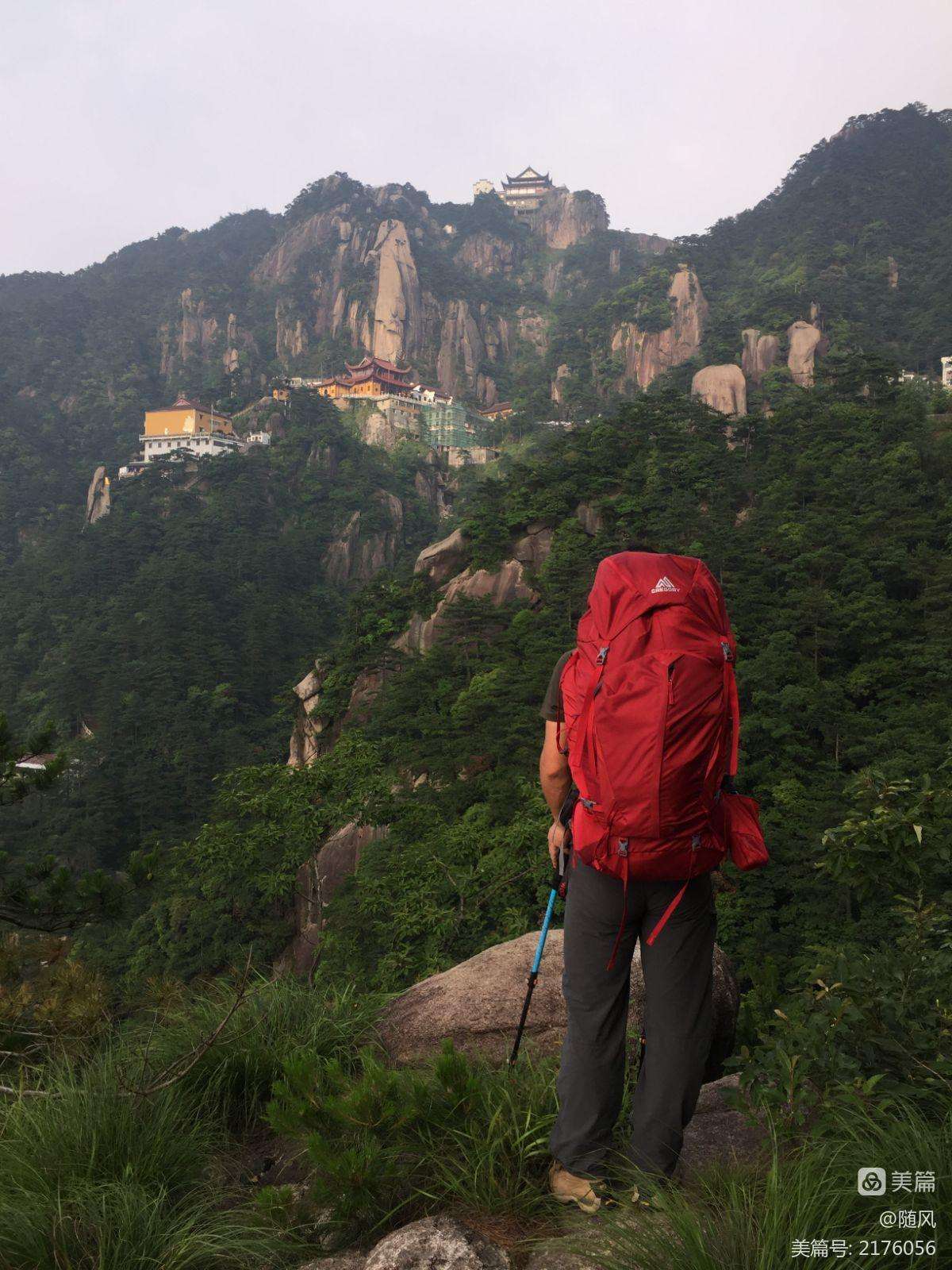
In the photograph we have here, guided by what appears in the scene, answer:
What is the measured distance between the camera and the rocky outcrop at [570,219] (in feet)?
287

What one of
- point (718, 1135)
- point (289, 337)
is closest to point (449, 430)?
point (289, 337)

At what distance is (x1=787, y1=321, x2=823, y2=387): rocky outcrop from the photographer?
109 feet

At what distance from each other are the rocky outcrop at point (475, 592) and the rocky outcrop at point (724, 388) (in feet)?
54.5

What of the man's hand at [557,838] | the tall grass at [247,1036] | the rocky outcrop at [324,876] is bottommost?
the rocky outcrop at [324,876]

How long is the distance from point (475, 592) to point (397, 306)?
172ft

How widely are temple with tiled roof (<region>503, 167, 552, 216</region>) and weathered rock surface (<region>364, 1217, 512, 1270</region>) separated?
108765mm

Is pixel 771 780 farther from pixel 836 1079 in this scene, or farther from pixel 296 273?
pixel 296 273

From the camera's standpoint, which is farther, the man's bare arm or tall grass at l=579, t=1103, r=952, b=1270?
the man's bare arm

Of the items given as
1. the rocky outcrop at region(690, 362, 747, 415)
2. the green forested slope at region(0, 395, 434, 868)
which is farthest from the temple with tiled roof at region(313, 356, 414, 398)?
the rocky outcrop at region(690, 362, 747, 415)

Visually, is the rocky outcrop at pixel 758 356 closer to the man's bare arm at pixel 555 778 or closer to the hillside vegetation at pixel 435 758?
the hillside vegetation at pixel 435 758

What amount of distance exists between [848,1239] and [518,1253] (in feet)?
2.28

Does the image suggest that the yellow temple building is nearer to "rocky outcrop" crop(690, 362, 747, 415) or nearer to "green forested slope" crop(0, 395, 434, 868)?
"green forested slope" crop(0, 395, 434, 868)

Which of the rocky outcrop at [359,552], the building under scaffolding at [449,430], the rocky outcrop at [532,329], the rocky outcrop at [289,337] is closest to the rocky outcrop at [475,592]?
the rocky outcrop at [359,552]

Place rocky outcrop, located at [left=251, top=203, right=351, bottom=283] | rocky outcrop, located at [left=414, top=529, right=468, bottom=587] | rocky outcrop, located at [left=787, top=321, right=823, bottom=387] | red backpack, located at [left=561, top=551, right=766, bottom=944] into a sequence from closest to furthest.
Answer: red backpack, located at [left=561, top=551, right=766, bottom=944] → rocky outcrop, located at [left=414, top=529, right=468, bottom=587] → rocky outcrop, located at [left=787, top=321, right=823, bottom=387] → rocky outcrop, located at [left=251, top=203, right=351, bottom=283]
